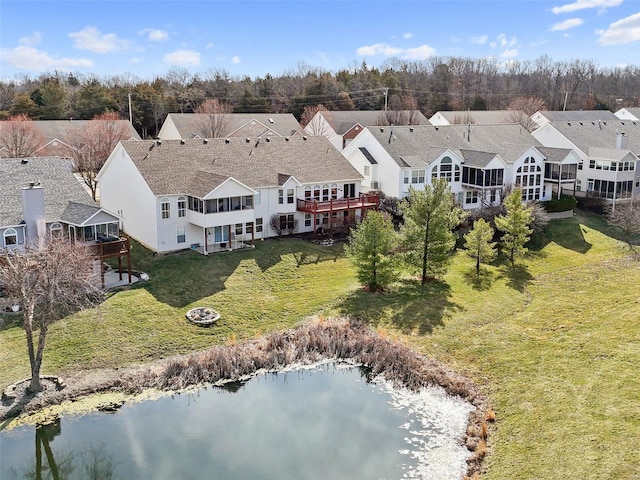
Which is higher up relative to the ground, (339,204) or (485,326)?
(339,204)

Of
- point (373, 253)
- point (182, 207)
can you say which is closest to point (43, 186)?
point (182, 207)

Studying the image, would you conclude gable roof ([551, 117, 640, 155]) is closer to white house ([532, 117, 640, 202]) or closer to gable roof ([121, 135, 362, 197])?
white house ([532, 117, 640, 202])

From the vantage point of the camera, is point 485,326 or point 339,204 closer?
point 485,326

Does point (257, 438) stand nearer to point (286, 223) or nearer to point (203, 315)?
point (203, 315)

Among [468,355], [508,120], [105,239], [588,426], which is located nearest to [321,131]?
[508,120]

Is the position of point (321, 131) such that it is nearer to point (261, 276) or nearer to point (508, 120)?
point (508, 120)

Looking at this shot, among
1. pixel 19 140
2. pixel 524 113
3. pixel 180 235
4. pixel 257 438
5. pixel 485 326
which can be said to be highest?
pixel 524 113
